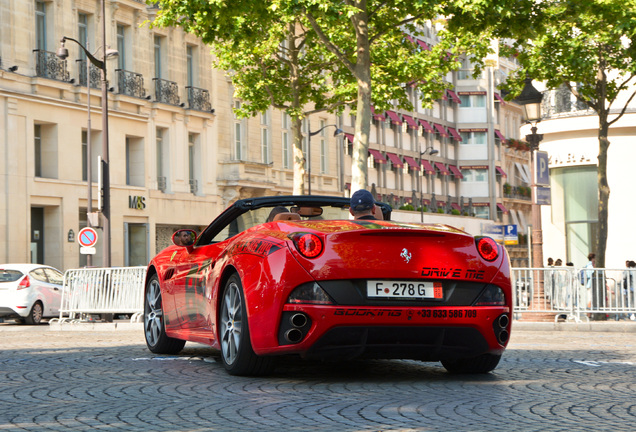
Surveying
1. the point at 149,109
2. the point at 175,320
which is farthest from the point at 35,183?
the point at 175,320

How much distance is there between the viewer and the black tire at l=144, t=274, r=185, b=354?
10.7 metres


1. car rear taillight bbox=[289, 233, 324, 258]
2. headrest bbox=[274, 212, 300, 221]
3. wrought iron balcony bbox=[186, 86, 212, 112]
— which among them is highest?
wrought iron balcony bbox=[186, 86, 212, 112]

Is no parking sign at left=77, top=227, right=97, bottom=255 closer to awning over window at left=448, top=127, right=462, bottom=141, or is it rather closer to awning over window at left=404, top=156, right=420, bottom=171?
awning over window at left=404, top=156, right=420, bottom=171

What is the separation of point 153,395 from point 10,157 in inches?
1166

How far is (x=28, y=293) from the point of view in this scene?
26.9 metres

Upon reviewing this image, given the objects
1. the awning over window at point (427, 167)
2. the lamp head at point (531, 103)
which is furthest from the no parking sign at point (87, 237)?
the awning over window at point (427, 167)

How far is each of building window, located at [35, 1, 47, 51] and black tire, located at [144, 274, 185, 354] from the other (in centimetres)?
2790

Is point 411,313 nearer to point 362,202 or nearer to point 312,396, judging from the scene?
point 312,396

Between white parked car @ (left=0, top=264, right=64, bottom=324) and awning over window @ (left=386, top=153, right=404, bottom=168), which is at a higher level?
awning over window @ (left=386, top=153, right=404, bottom=168)

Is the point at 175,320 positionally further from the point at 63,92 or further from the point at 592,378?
the point at 63,92

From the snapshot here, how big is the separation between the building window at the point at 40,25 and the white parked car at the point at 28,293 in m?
11.9

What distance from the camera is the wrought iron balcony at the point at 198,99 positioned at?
45688 mm

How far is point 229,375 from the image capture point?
8.48 meters

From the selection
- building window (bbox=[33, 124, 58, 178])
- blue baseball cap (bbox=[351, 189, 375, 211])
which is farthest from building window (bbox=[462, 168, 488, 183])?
blue baseball cap (bbox=[351, 189, 375, 211])
